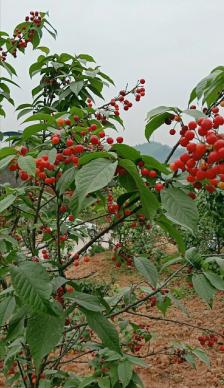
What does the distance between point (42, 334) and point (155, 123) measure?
0.79 m

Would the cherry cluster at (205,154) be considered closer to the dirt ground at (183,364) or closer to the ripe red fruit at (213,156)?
the ripe red fruit at (213,156)

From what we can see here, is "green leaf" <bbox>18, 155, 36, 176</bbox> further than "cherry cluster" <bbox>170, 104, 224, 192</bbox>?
Yes

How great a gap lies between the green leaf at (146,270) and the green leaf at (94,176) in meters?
0.74

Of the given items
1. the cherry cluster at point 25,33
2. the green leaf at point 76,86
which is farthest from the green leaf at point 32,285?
the cherry cluster at point 25,33

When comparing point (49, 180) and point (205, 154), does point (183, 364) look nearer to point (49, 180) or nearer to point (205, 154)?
point (49, 180)

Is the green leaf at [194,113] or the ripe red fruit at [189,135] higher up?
the green leaf at [194,113]

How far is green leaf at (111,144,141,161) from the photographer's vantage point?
1199 mm

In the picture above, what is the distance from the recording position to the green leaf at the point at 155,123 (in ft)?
4.48

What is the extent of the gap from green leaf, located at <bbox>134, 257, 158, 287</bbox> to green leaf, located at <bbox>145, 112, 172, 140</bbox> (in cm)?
59

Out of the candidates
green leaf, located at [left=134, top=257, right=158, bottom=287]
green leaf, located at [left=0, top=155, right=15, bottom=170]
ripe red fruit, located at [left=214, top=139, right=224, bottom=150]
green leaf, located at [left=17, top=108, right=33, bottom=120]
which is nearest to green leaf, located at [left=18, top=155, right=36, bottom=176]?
green leaf, located at [left=0, top=155, right=15, bottom=170]

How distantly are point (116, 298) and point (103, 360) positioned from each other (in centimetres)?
41

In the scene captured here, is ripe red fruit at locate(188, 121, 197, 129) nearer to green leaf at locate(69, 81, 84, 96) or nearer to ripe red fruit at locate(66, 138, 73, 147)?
ripe red fruit at locate(66, 138, 73, 147)

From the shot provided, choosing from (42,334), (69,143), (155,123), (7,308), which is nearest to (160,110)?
(155,123)

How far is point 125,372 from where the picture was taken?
2.05 m
